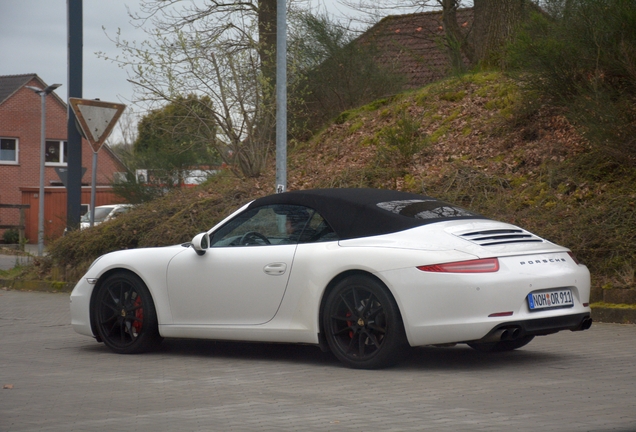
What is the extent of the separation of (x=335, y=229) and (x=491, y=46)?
497 inches

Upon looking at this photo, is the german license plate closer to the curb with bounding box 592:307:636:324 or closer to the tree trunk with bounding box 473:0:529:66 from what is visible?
the curb with bounding box 592:307:636:324

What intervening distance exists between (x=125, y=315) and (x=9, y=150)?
4254cm

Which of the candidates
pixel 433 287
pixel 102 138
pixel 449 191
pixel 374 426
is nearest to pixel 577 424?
pixel 374 426

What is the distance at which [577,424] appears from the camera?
4.93 m

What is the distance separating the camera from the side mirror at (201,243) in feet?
25.6

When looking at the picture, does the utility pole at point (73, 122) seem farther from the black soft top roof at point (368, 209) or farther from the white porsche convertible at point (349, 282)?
the black soft top roof at point (368, 209)

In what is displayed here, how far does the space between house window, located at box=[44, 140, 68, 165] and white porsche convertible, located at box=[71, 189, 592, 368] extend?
4332 cm

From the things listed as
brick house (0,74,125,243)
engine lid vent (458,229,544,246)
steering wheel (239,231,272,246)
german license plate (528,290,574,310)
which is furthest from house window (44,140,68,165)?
german license plate (528,290,574,310)

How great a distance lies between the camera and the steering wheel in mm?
7688

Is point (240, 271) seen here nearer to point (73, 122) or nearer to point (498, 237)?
point (498, 237)

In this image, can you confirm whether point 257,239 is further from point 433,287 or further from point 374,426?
point 374,426

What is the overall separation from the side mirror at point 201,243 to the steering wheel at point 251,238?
312 mm

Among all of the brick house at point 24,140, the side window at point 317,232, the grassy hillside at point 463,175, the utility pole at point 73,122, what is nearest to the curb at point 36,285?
the grassy hillside at point 463,175

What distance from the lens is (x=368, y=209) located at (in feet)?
23.9
